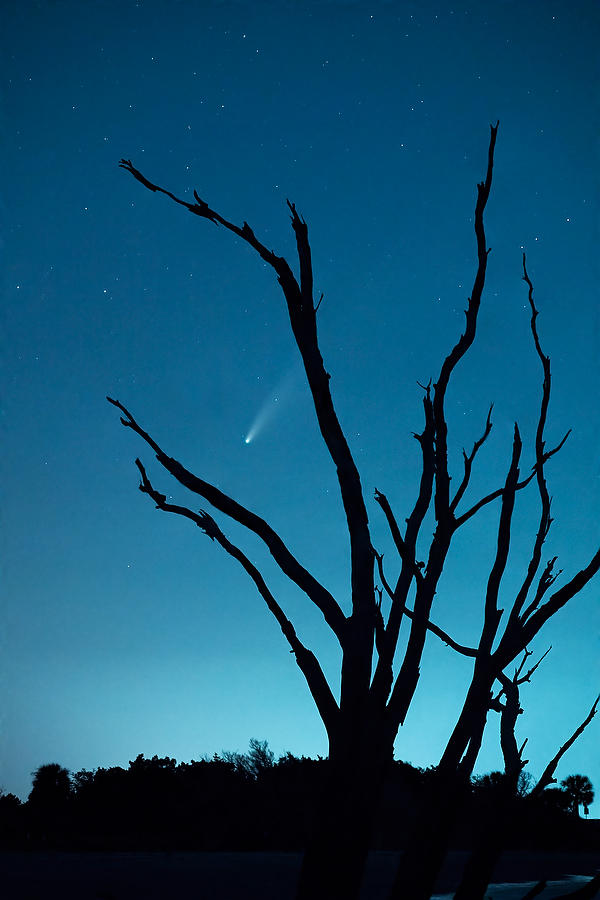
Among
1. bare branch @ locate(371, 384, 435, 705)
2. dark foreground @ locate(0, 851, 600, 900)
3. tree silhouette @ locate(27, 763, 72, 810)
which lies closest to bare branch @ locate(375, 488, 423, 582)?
bare branch @ locate(371, 384, 435, 705)

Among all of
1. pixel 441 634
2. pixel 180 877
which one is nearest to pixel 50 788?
pixel 180 877

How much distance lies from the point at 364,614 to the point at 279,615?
0.33 m

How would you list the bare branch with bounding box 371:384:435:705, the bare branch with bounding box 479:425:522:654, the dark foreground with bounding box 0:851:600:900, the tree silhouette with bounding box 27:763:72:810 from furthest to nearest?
the tree silhouette with bounding box 27:763:72:810, the dark foreground with bounding box 0:851:600:900, the bare branch with bounding box 479:425:522:654, the bare branch with bounding box 371:384:435:705

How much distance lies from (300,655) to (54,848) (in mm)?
29280

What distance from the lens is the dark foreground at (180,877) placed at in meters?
12.9

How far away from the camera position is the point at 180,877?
617 inches

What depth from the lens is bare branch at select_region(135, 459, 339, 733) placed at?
2057mm

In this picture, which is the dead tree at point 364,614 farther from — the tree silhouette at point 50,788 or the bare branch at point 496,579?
the tree silhouette at point 50,788

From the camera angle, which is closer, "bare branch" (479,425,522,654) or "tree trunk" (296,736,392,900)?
"tree trunk" (296,736,392,900)

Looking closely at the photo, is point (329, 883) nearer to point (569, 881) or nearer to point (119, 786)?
point (569, 881)

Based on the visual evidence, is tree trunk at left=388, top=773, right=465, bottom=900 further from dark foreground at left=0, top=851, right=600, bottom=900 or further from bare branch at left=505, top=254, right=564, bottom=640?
dark foreground at left=0, top=851, right=600, bottom=900

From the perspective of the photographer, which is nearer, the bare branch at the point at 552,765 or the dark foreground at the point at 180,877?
the bare branch at the point at 552,765

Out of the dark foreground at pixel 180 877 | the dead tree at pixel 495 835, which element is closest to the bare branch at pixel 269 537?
the dead tree at pixel 495 835

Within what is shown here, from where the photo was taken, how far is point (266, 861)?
2097cm
